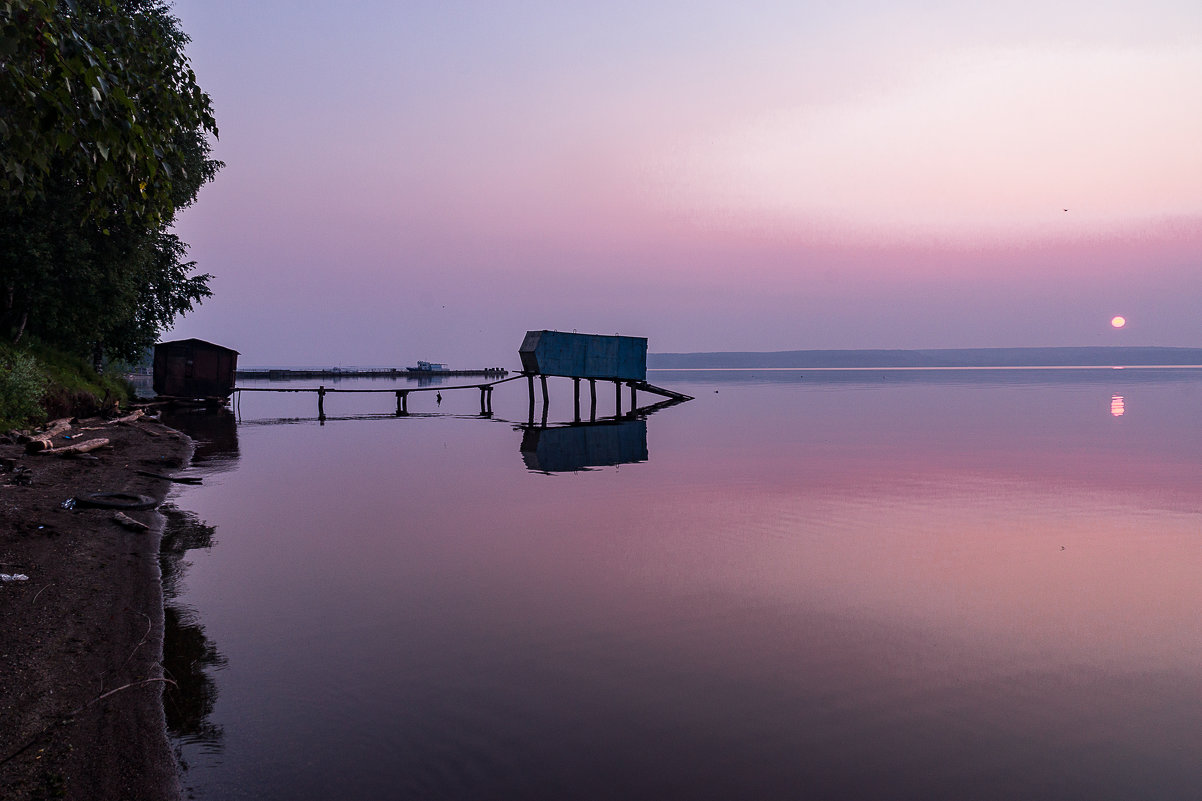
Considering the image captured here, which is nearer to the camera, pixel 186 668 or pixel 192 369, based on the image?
pixel 186 668

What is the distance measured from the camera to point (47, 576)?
33.3ft

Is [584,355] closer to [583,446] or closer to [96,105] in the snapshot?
[583,446]

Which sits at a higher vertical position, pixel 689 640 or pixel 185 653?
pixel 185 653

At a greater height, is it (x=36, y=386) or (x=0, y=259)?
(x=0, y=259)

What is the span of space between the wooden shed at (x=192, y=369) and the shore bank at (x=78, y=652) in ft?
135

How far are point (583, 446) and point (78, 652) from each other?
1186 inches

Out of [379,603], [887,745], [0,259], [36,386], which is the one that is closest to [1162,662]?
[887,745]

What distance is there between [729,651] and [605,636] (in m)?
1.60

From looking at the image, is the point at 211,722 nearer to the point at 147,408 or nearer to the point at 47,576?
the point at 47,576

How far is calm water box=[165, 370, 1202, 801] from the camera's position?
22.7 ft

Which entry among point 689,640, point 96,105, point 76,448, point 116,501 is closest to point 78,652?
point 96,105

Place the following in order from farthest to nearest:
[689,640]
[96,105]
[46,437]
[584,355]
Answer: [584,355], [46,437], [689,640], [96,105]

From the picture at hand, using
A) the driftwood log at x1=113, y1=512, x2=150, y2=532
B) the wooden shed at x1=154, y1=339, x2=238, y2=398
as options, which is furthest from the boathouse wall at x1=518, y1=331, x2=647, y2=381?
the driftwood log at x1=113, y1=512, x2=150, y2=532

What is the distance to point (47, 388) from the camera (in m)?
28.0
